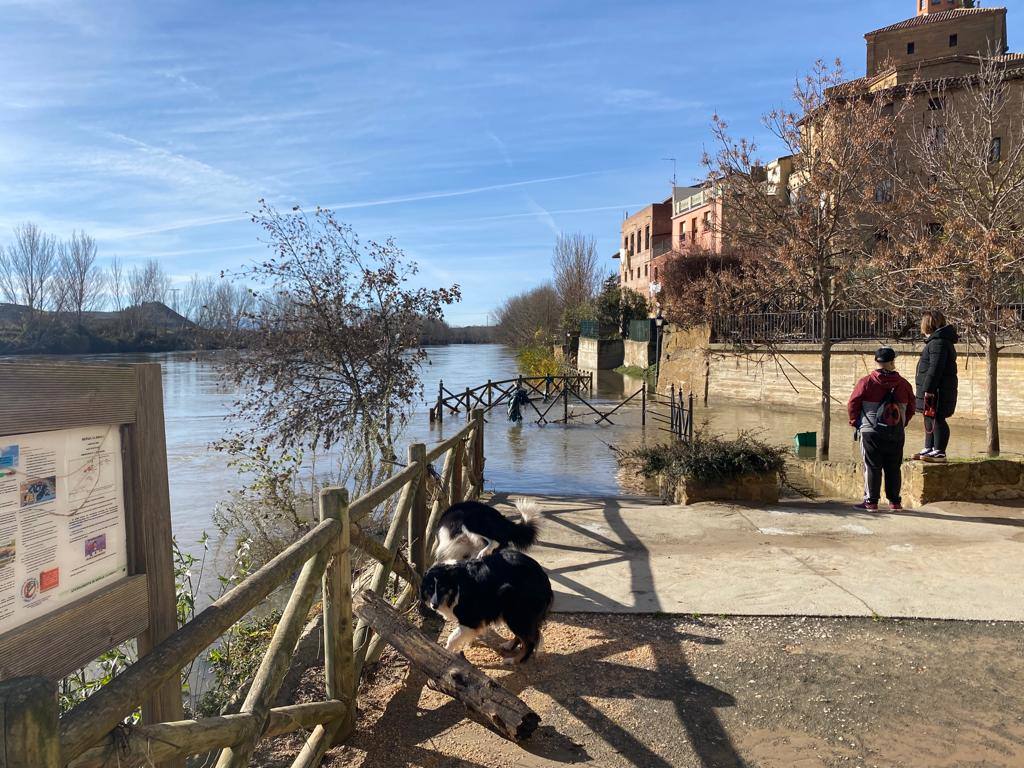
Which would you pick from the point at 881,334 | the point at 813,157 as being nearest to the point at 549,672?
the point at 813,157

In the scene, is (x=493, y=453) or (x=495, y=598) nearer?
(x=495, y=598)

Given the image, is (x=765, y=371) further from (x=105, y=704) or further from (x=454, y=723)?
(x=105, y=704)

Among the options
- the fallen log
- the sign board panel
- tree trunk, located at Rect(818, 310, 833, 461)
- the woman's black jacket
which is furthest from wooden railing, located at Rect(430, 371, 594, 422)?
the sign board panel

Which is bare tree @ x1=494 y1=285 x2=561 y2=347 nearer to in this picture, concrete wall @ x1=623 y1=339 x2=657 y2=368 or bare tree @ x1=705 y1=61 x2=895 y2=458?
concrete wall @ x1=623 y1=339 x2=657 y2=368

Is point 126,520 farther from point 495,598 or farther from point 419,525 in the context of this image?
point 419,525

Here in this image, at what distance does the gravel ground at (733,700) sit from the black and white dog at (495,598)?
0.22 m

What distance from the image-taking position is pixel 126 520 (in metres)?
2.07

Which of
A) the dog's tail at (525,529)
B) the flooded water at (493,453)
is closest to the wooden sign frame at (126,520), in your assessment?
the dog's tail at (525,529)

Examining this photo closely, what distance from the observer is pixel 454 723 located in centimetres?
345

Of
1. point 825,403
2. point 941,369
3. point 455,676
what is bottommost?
point 455,676

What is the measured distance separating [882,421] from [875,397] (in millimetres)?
245

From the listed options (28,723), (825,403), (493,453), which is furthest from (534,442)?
(28,723)

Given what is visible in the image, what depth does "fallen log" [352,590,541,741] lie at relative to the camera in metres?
3.11

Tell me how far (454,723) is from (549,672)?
68cm
